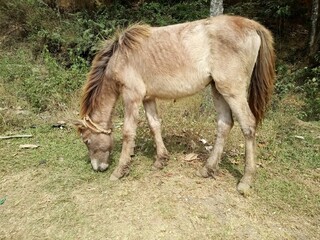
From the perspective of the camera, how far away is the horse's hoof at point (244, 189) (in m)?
3.76

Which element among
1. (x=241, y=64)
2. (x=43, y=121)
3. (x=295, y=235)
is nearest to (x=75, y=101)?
(x=43, y=121)

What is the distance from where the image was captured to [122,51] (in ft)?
12.9

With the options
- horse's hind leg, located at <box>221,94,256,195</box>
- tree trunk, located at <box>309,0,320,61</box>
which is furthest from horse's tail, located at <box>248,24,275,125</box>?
tree trunk, located at <box>309,0,320,61</box>

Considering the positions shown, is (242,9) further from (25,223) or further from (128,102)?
(25,223)

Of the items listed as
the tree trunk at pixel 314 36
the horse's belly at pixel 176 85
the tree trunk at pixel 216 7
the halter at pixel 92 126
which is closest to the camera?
the horse's belly at pixel 176 85

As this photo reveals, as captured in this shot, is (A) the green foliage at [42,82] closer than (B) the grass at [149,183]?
No

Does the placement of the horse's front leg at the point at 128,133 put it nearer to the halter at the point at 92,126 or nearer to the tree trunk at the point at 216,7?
the halter at the point at 92,126

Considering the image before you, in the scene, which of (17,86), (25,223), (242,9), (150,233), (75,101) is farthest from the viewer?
(242,9)

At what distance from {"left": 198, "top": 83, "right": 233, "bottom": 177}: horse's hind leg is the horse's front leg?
85 centimetres

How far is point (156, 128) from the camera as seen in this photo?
13.9 ft

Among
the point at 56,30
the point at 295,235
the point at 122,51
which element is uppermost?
the point at 122,51

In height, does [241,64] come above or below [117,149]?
above

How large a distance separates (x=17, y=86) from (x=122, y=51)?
375 cm

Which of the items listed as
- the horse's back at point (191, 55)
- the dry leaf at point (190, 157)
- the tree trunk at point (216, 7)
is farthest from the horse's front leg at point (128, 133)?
the tree trunk at point (216, 7)
